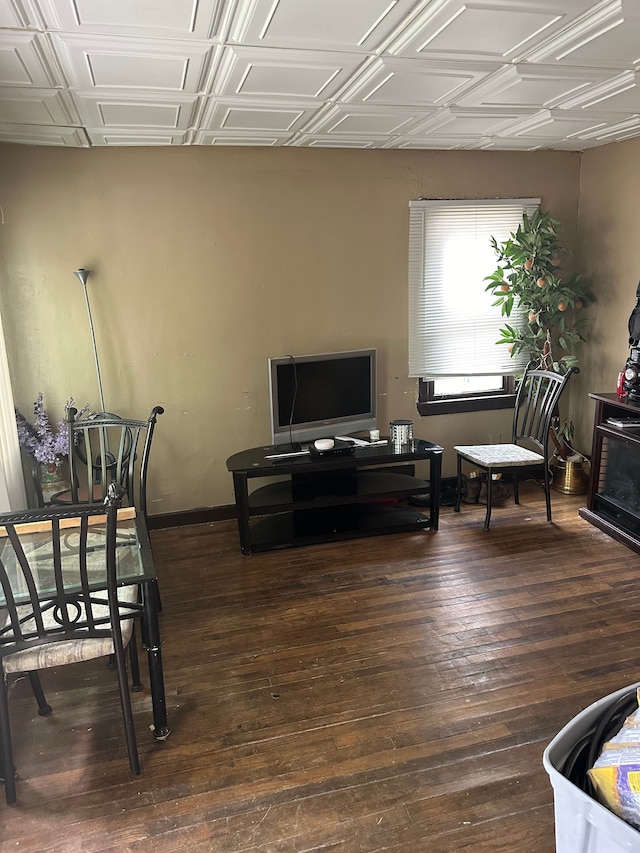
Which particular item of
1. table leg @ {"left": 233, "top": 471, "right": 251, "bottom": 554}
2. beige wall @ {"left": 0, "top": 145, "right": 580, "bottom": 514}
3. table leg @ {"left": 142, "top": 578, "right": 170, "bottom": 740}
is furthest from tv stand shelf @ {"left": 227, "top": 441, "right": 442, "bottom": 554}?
table leg @ {"left": 142, "top": 578, "right": 170, "bottom": 740}

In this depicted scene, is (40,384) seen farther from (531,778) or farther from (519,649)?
(531,778)

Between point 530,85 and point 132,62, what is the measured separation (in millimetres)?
1713

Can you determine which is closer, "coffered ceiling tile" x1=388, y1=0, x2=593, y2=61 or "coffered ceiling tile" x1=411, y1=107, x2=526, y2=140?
"coffered ceiling tile" x1=388, y1=0, x2=593, y2=61

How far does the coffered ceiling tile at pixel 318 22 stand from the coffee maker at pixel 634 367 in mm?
2404

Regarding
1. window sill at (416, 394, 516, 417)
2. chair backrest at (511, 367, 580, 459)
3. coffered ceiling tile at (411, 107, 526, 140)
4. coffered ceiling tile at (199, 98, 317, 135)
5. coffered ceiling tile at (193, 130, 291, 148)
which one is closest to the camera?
coffered ceiling tile at (199, 98, 317, 135)

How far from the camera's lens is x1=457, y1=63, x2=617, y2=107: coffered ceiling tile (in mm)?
2635

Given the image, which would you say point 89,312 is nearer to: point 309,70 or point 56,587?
point 309,70

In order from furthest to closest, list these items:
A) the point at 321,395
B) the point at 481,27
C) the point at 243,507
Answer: the point at 321,395
the point at 243,507
the point at 481,27

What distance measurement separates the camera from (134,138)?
11.4 ft

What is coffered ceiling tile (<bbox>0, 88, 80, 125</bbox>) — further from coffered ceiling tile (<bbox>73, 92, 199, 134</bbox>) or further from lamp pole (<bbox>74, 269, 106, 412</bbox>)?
lamp pole (<bbox>74, 269, 106, 412</bbox>)

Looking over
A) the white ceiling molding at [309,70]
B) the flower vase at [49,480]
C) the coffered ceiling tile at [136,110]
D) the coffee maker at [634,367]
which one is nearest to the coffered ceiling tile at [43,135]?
the white ceiling molding at [309,70]

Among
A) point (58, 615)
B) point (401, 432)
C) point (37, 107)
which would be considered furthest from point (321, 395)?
point (58, 615)

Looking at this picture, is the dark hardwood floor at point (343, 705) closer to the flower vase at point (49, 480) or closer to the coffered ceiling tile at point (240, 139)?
the flower vase at point (49, 480)

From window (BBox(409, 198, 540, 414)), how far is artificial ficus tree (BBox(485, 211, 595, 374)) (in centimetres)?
10
